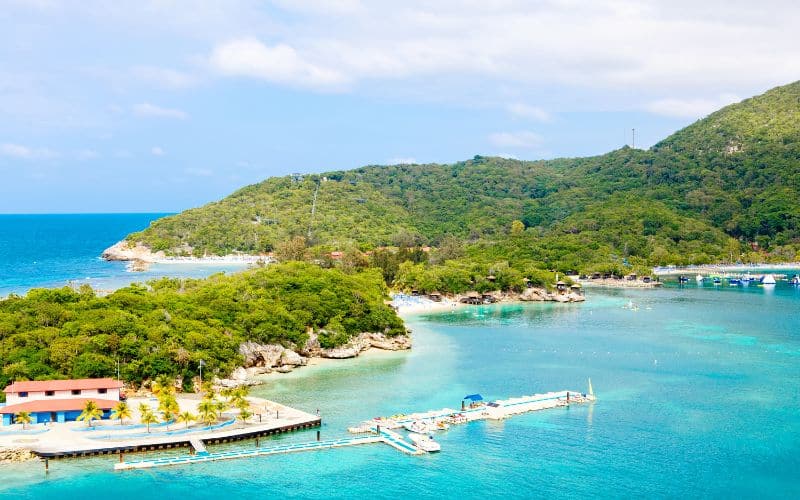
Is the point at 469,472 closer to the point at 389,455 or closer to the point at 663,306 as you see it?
the point at 389,455

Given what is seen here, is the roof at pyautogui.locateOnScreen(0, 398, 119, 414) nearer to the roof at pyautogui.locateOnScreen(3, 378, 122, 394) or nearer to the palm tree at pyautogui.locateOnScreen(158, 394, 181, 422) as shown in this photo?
the roof at pyautogui.locateOnScreen(3, 378, 122, 394)

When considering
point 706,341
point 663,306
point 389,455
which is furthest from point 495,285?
point 389,455

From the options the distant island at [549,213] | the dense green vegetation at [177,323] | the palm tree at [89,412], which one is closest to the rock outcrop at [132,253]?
the distant island at [549,213]

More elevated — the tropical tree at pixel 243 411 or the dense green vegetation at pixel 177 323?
the dense green vegetation at pixel 177 323

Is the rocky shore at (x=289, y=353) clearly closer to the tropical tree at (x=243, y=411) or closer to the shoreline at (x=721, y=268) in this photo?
the tropical tree at (x=243, y=411)

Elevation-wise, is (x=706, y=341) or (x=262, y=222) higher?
(x=262, y=222)

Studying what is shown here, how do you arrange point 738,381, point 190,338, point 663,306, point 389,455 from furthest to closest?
1. point 663,306
2. point 738,381
3. point 190,338
4. point 389,455

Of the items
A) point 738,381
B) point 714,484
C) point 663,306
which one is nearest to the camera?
point 714,484
